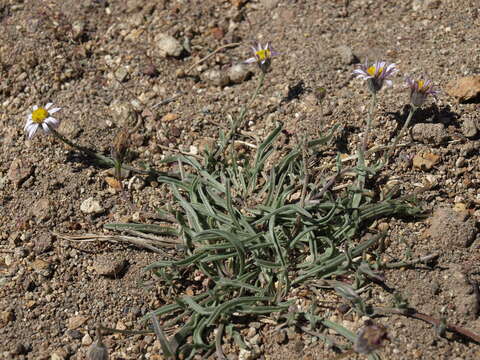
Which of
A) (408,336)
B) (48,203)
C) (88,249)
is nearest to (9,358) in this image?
(88,249)

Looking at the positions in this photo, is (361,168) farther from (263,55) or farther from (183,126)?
(183,126)

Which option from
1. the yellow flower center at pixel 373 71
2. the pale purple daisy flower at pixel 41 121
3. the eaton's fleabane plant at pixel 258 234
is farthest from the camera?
the pale purple daisy flower at pixel 41 121

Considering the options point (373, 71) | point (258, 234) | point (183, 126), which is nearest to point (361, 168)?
point (373, 71)

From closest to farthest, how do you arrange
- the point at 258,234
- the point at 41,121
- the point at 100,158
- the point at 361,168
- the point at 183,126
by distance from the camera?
the point at 258,234 → the point at 361,168 → the point at 41,121 → the point at 100,158 → the point at 183,126

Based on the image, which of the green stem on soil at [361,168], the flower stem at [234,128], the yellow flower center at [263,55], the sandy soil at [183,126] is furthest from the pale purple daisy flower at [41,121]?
the green stem on soil at [361,168]

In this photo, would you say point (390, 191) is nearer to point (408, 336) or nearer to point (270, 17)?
point (408, 336)

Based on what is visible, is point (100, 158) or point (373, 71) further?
point (100, 158)

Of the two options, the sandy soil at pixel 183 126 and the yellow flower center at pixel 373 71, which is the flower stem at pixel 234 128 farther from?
the yellow flower center at pixel 373 71

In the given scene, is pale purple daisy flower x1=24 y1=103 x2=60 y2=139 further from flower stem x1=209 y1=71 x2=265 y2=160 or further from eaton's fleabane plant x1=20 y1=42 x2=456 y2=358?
flower stem x1=209 y1=71 x2=265 y2=160

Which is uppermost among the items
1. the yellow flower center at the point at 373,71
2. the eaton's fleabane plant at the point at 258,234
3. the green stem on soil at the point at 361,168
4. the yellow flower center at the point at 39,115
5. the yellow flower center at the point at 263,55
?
the yellow flower center at the point at 373,71

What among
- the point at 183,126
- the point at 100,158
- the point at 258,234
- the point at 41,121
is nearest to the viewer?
the point at 258,234
